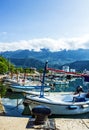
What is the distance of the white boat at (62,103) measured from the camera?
94.7ft

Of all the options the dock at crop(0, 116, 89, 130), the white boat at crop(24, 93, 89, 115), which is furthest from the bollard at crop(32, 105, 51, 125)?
the white boat at crop(24, 93, 89, 115)

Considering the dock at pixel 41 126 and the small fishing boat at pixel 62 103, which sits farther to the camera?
the small fishing boat at pixel 62 103

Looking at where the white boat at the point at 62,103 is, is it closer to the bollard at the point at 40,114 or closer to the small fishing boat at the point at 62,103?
the small fishing boat at the point at 62,103

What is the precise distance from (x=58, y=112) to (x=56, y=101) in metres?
1.16

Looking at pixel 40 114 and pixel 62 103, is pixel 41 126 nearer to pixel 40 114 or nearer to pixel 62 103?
pixel 40 114

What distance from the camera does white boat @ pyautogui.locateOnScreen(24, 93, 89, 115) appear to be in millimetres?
28859

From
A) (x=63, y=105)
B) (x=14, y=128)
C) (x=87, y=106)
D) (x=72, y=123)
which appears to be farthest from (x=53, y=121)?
(x=87, y=106)

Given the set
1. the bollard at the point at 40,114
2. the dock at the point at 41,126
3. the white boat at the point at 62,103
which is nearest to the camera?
the dock at the point at 41,126

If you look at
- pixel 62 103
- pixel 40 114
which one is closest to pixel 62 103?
pixel 62 103

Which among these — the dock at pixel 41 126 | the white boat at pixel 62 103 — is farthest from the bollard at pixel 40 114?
the white boat at pixel 62 103

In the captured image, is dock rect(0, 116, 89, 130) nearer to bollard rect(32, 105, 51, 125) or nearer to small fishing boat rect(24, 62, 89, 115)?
bollard rect(32, 105, 51, 125)

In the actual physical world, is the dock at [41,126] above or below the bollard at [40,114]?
below

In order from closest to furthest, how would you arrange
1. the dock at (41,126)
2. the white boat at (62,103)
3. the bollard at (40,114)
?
the dock at (41,126) < the bollard at (40,114) < the white boat at (62,103)

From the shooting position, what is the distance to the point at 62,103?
2917cm
